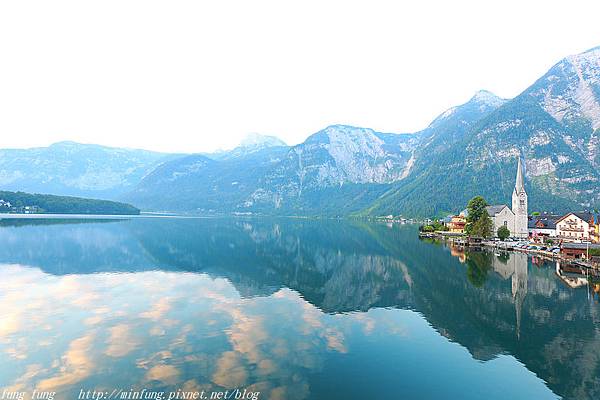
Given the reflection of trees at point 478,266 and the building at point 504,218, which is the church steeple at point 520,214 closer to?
the building at point 504,218

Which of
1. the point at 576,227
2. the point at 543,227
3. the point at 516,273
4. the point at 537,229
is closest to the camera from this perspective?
the point at 516,273

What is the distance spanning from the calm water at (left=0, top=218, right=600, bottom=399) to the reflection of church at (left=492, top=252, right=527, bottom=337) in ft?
1.44

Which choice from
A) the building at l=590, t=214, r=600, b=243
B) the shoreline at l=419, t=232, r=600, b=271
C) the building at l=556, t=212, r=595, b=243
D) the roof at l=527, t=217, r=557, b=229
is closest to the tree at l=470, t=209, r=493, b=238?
the shoreline at l=419, t=232, r=600, b=271

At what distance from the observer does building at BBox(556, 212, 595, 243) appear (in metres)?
120

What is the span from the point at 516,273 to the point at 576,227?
76.5 metres

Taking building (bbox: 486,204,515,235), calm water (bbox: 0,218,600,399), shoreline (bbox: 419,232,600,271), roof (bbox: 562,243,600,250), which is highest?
building (bbox: 486,204,515,235)

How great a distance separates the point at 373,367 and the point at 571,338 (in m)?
20.4

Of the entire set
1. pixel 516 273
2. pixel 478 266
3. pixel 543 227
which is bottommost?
pixel 478 266

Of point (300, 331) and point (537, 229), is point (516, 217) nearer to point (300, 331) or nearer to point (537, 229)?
point (537, 229)

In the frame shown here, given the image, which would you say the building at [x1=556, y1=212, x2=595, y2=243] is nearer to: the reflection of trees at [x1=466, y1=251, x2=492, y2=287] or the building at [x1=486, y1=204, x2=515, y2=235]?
the building at [x1=486, y1=204, x2=515, y2=235]

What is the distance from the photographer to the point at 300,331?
116 feet

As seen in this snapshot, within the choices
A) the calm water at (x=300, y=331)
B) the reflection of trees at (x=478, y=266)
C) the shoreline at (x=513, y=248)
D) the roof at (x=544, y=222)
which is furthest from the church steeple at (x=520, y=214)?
the calm water at (x=300, y=331)

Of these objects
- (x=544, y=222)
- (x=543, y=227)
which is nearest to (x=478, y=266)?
(x=543, y=227)

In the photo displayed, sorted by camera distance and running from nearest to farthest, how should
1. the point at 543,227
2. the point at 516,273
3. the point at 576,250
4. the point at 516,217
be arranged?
the point at 516,273 < the point at 576,250 < the point at 543,227 < the point at 516,217
